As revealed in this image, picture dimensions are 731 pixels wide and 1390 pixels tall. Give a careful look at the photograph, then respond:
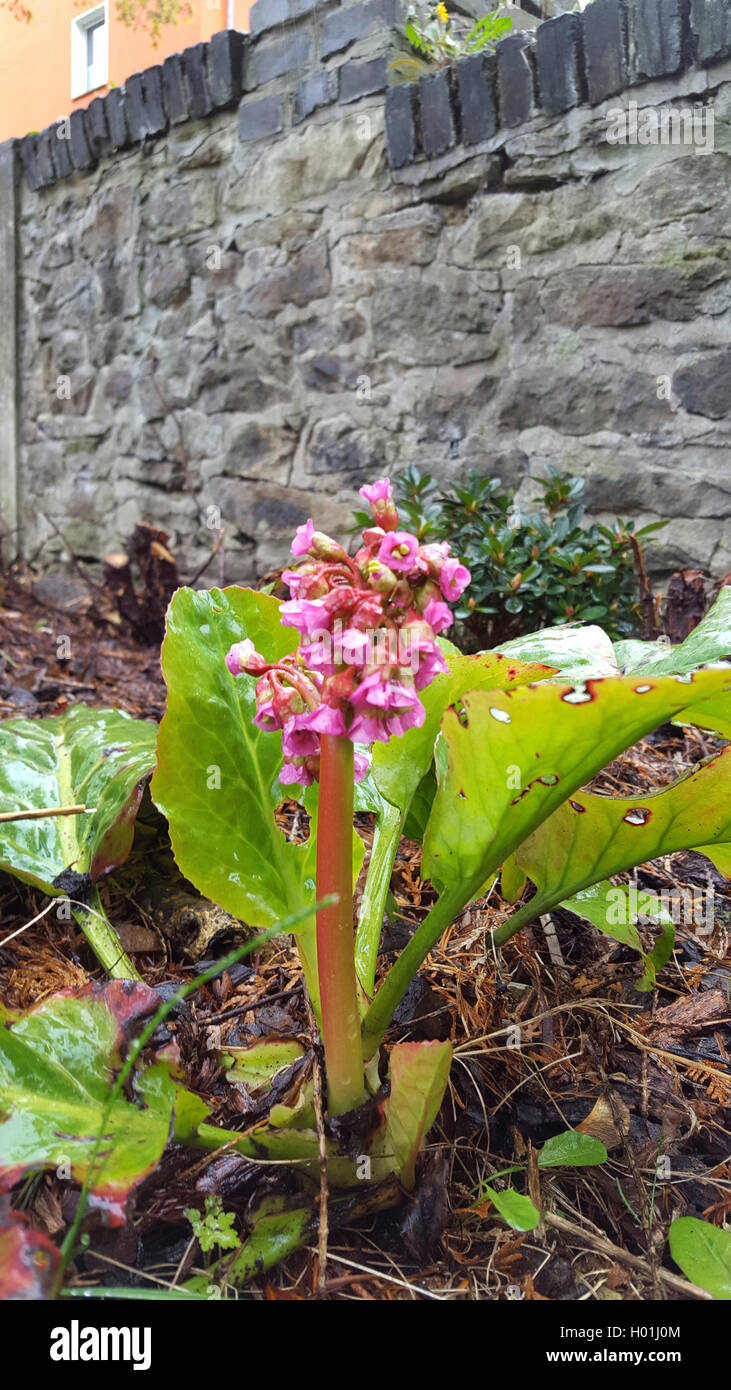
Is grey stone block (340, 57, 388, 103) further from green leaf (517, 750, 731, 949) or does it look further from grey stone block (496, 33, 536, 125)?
green leaf (517, 750, 731, 949)

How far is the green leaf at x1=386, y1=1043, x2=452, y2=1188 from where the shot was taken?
2.39 feet

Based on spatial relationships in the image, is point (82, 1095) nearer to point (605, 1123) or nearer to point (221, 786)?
point (221, 786)

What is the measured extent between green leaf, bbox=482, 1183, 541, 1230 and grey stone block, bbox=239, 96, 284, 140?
3732mm

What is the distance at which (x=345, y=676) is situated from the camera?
71cm

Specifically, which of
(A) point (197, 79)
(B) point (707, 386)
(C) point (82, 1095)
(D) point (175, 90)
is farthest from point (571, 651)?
(D) point (175, 90)

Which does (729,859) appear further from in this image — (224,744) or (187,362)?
(187,362)

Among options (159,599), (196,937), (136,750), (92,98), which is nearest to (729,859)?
(196,937)

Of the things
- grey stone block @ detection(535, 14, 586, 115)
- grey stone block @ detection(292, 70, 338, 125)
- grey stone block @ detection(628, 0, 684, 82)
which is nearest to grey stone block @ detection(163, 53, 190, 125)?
grey stone block @ detection(292, 70, 338, 125)

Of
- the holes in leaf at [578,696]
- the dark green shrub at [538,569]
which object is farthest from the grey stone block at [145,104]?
the holes in leaf at [578,696]

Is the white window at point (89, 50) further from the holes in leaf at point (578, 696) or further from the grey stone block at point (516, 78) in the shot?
the holes in leaf at point (578, 696)

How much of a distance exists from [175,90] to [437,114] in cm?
144

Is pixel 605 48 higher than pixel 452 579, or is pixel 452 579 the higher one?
pixel 605 48

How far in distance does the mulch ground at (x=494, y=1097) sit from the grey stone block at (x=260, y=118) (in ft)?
10.2

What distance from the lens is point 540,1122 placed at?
924mm
